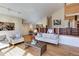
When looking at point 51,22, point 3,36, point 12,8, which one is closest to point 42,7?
point 51,22

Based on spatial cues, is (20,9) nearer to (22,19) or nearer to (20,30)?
(22,19)

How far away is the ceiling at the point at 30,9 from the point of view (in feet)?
5.36

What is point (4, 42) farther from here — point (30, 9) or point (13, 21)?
point (30, 9)

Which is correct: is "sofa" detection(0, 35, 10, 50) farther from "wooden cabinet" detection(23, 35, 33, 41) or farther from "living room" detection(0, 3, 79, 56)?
"wooden cabinet" detection(23, 35, 33, 41)

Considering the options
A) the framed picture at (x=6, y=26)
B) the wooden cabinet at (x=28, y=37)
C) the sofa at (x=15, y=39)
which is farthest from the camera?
the wooden cabinet at (x=28, y=37)

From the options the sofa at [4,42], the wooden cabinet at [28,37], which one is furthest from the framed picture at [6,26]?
the wooden cabinet at [28,37]

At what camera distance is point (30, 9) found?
1.81 m

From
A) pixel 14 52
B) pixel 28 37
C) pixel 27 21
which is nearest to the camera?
pixel 14 52

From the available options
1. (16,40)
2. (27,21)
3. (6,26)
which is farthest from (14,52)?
(27,21)

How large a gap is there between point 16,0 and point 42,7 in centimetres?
58

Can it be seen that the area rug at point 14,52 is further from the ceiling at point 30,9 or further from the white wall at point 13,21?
the ceiling at point 30,9

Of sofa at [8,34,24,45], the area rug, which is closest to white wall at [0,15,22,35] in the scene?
sofa at [8,34,24,45]

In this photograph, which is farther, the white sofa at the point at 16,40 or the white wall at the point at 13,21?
the white sofa at the point at 16,40

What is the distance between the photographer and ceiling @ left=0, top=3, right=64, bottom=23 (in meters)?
1.63
